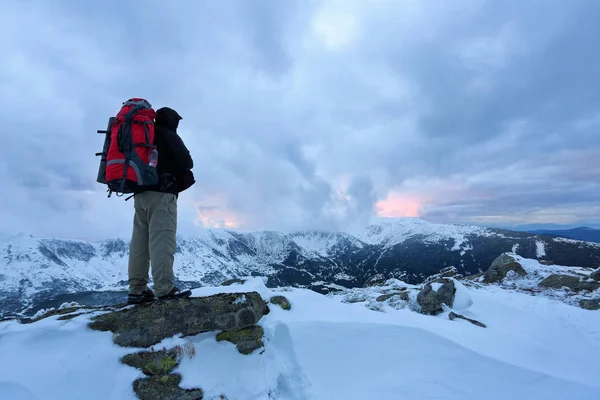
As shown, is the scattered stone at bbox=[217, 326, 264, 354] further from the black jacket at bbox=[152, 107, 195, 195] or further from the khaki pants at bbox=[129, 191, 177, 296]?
the black jacket at bbox=[152, 107, 195, 195]

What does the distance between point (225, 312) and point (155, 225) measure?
2.75 metres

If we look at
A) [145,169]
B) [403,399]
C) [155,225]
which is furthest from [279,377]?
[145,169]

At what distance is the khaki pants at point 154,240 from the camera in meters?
6.82

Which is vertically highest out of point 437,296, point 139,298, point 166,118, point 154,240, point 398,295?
point 166,118

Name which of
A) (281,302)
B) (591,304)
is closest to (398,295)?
(591,304)

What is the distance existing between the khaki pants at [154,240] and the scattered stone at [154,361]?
53.9 inches

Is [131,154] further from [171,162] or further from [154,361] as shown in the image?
[154,361]

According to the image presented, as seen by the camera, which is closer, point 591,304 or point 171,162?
point 171,162

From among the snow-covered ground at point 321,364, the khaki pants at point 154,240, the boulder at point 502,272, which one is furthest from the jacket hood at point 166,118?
the boulder at point 502,272

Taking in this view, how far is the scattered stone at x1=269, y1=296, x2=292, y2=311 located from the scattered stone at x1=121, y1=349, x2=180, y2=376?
3.30 m

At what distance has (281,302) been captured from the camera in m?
9.08

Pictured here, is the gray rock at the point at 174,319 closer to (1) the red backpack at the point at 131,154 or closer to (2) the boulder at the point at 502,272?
(1) the red backpack at the point at 131,154

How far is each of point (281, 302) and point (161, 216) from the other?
4.54 meters

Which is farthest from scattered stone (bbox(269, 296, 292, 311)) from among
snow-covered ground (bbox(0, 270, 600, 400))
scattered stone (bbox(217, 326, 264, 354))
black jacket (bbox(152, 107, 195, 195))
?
black jacket (bbox(152, 107, 195, 195))
